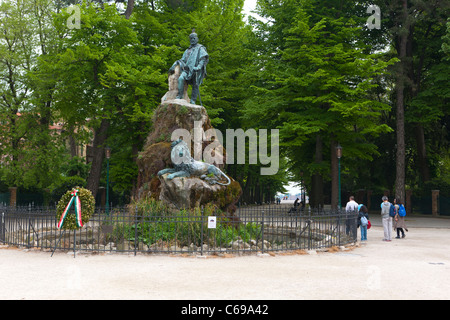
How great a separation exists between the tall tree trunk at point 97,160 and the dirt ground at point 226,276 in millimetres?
15180

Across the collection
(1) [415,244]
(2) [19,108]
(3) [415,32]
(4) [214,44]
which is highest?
(3) [415,32]

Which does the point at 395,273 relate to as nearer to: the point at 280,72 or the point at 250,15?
the point at 280,72

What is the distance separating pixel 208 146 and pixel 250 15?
19527mm

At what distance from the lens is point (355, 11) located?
32438mm

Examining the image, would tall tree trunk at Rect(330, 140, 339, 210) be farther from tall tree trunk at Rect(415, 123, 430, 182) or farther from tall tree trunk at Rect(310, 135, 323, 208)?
tall tree trunk at Rect(415, 123, 430, 182)

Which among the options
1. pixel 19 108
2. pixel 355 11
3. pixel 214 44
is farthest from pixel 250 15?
pixel 19 108

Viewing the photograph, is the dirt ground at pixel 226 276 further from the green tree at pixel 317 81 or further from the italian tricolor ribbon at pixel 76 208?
the green tree at pixel 317 81

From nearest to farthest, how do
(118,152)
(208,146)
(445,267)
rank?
(445,267)
(208,146)
(118,152)

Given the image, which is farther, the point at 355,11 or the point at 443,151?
the point at 443,151

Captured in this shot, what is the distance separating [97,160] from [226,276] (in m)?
21.8

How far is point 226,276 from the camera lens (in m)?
9.46

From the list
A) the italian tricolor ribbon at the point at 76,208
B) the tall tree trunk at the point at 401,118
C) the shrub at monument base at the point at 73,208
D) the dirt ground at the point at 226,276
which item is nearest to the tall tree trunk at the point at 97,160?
the dirt ground at the point at 226,276

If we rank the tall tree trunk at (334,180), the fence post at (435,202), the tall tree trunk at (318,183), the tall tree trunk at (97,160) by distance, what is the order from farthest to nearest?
1. the fence post at (435,202)
2. the tall tree trunk at (318,183)
3. the tall tree trunk at (97,160)
4. the tall tree trunk at (334,180)

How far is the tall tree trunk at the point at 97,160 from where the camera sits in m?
28.9
